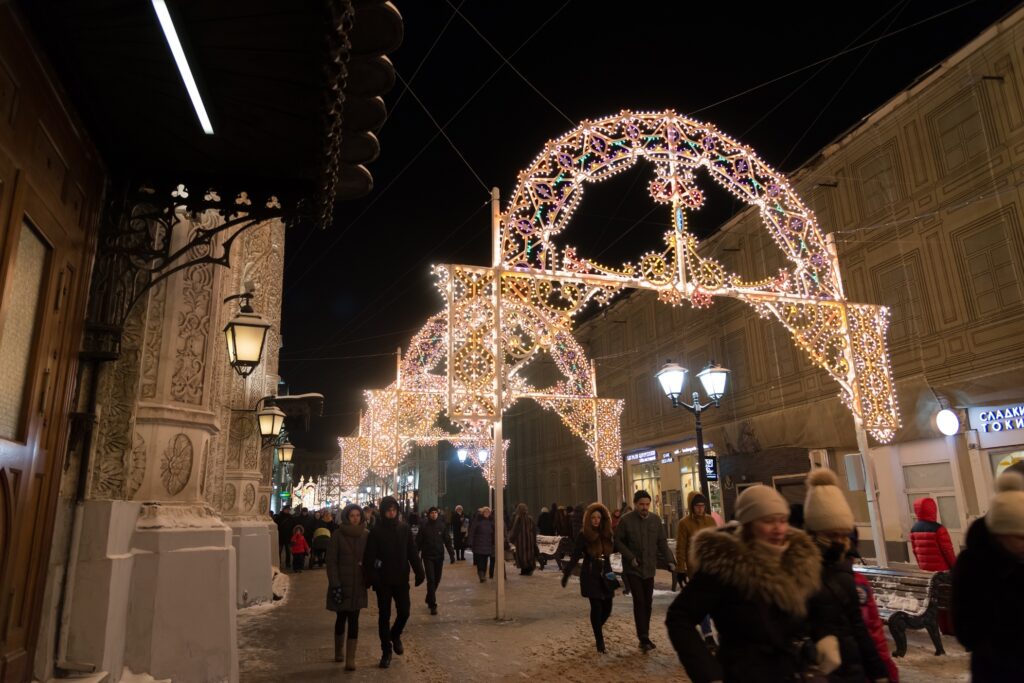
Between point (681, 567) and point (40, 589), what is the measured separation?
267 inches

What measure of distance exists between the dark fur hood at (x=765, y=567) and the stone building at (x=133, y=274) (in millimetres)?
2944

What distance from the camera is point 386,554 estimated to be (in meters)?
7.50

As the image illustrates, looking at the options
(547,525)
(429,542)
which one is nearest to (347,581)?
(429,542)

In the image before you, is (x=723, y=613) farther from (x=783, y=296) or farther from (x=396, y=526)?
(x=783, y=296)

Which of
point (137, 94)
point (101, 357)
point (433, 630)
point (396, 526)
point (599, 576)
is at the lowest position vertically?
point (433, 630)

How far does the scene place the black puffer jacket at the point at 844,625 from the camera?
287 centimetres

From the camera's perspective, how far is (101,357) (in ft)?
15.5

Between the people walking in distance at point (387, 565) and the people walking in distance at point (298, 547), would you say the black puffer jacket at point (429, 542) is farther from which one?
the people walking in distance at point (298, 547)

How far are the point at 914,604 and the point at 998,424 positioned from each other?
271 inches

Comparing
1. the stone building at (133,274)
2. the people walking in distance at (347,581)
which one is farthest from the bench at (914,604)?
the stone building at (133,274)

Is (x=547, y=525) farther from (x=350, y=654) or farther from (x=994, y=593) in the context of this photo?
(x=994, y=593)

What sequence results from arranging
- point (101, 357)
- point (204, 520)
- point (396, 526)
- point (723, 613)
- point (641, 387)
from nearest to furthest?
point (723, 613)
point (101, 357)
point (204, 520)
point (396, 526)
point (641, 387)

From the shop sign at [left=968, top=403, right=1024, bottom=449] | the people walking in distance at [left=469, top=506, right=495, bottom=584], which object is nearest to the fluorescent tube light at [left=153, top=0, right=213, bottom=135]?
the people walking in distance at [left=469, top=506, right=495, bottom=584]

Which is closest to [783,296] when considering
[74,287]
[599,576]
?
[599,576]
